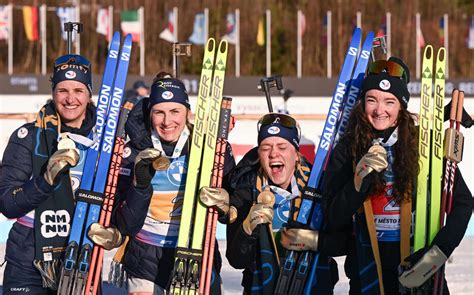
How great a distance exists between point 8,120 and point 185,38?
1484cm

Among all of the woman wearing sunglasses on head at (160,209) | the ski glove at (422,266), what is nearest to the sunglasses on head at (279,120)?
the woman wearing sunglasses on head at (160,209)

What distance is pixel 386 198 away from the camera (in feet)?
14.7

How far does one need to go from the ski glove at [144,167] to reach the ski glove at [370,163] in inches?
32.3

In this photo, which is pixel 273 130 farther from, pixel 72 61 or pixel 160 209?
pixel 72 61

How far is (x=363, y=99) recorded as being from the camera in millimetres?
4617

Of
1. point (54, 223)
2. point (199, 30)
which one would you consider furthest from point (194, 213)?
point (199, 30)

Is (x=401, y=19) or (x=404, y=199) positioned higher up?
(x=401, y=19)

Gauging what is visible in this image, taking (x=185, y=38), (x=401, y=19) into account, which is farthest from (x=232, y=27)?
(x=401, y=19)

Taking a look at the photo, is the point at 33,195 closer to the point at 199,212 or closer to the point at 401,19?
the point at 199,212

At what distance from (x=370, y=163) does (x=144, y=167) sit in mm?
933

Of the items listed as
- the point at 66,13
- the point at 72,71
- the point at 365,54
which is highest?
the point at 66,13

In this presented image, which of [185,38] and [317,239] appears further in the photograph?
[185,38]

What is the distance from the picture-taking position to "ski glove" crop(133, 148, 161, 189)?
4470mm

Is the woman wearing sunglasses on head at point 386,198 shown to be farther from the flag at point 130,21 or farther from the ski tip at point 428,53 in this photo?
the flag at point 130,21
